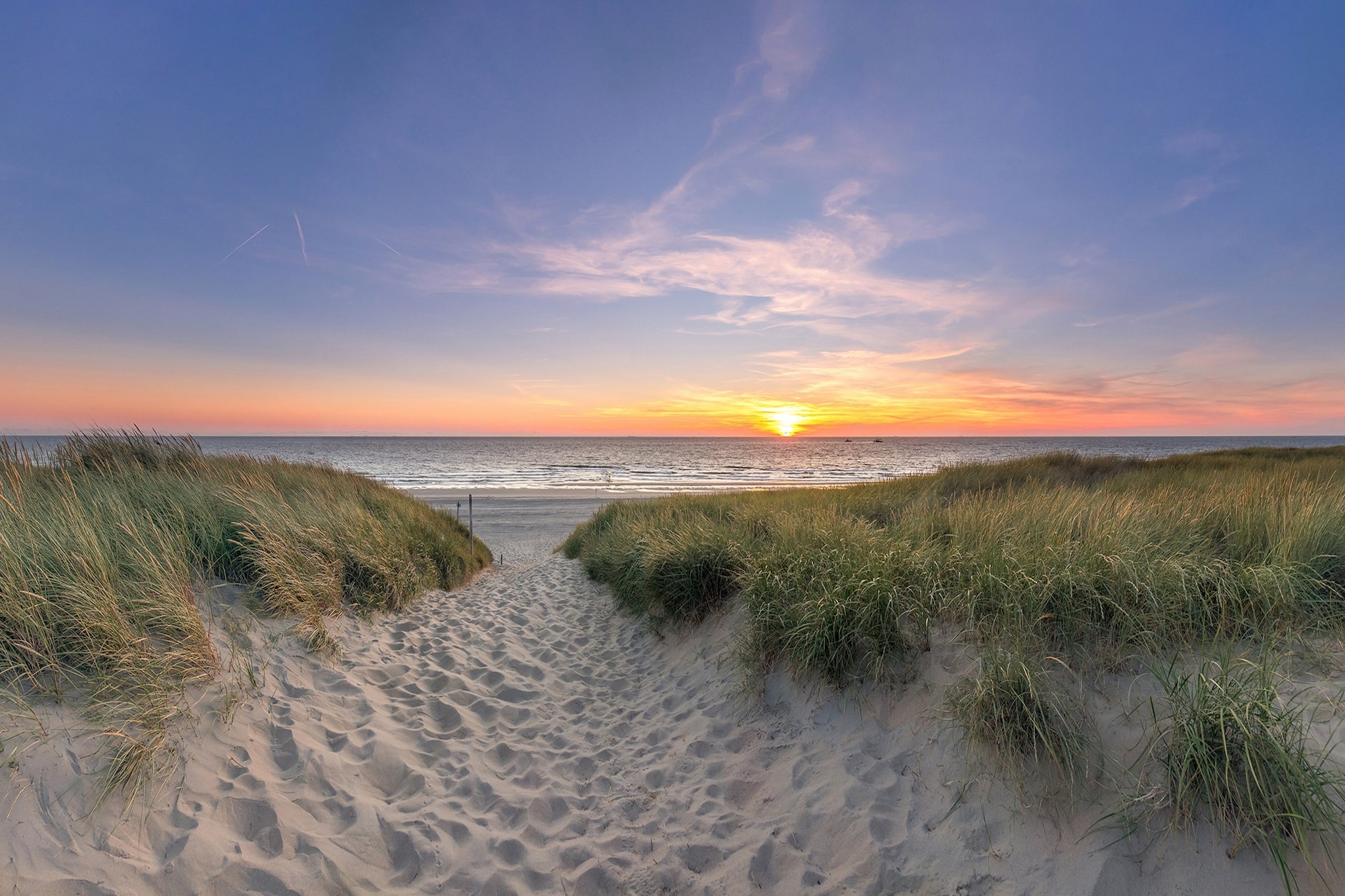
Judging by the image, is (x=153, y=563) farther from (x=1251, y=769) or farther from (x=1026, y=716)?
(x=1251, y=769)

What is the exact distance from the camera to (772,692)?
4.85 meters

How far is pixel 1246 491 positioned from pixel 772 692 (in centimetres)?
594

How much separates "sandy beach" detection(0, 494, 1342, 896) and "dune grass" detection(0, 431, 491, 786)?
Result: 0.29 metres

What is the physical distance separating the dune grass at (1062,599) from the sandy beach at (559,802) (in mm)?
263

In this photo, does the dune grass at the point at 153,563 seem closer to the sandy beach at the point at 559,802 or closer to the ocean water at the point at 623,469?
the sandy beach at the point at 559,802

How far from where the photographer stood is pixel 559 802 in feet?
13.7

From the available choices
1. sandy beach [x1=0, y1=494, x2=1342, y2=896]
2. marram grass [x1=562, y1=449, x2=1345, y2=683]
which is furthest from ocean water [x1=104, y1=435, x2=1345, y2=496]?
sandy beach [x1=0, y1=494, x2=1342, y2=896]

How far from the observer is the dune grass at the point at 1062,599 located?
8.66ft

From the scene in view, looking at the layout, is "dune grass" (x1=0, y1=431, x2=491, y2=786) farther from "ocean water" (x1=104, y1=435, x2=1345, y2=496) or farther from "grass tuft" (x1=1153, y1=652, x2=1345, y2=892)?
"ocean water" (x1=104, y1=435, x2=1345, y2=496)

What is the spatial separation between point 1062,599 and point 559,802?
401cm

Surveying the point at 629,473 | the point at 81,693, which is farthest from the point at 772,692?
the point at 629,473

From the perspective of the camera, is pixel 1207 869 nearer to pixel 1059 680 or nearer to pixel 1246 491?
pixel 1059 680

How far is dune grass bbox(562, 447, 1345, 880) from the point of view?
2.64 meters

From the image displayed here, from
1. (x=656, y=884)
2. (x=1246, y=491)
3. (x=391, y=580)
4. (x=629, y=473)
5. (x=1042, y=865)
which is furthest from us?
(x=629, y=473)
